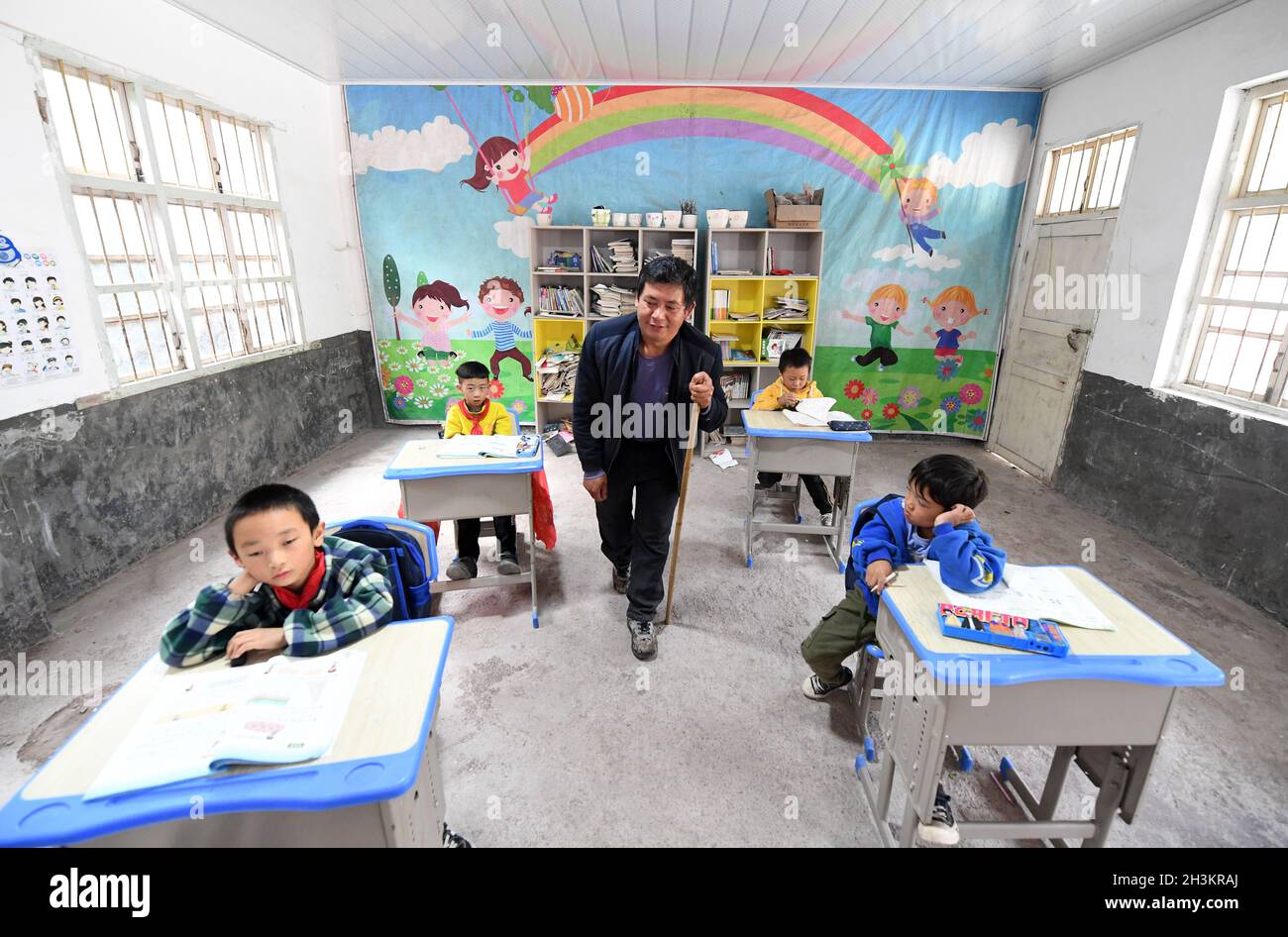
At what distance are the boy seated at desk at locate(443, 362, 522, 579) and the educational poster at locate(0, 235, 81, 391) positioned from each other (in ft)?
6.12

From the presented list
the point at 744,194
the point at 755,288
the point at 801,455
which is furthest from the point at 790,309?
the point at 801,455

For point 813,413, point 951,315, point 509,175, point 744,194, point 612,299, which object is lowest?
point 813,413

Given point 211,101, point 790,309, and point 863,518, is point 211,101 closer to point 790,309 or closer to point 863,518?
point 790,309

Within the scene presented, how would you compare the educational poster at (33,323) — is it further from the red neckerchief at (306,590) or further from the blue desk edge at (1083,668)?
the blue desk edge at (1083,668)

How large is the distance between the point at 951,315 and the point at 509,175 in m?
4.31

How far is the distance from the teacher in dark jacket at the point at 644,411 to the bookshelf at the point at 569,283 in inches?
122

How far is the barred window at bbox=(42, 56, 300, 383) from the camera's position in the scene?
128 inches

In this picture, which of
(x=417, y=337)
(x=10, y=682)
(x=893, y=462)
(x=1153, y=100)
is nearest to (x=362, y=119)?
(x=417, y=337)

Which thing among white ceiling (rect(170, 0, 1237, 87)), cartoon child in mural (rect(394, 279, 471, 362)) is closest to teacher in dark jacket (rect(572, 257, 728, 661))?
white ceiling (rect(170, 0, 1237, 87))

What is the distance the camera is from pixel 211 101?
401 cm

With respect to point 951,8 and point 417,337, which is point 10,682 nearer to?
point 417,337

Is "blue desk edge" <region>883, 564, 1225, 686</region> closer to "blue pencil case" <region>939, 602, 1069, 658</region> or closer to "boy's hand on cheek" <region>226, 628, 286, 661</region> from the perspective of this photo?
"blue pencil case" <region>939, 602, 1069, 658</region>

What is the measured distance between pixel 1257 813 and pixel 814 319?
4.35 meters
